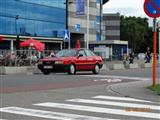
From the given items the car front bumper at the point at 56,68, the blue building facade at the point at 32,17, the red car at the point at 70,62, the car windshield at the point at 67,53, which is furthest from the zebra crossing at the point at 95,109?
the blue building facade at the point at 32,17

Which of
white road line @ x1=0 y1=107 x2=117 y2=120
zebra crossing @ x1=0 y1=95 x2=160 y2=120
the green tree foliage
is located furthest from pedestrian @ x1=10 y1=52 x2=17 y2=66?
the green tree foliage

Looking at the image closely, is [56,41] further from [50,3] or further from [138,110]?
[138,110]

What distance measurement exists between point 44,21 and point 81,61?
53.7 metres

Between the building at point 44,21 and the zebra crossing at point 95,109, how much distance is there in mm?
51762

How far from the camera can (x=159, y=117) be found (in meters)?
10.0

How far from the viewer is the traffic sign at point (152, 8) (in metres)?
15.9

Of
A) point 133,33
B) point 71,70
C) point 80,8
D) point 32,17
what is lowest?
point 71,70

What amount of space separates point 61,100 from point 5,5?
59.5 m

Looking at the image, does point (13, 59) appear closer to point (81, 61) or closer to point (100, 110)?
point (81, 61)

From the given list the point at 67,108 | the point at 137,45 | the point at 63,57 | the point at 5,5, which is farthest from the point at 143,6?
the point at 137,45

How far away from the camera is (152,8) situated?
52.3ft

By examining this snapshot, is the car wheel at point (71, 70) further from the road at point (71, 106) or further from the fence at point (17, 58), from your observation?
the road at point (71, 106)

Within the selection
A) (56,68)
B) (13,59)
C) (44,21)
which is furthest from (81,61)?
(44,21)

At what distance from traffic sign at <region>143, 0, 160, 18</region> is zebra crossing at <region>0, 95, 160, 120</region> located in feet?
11.6
